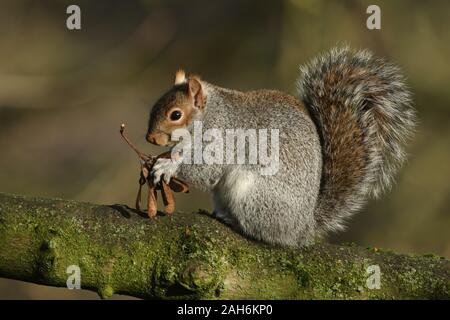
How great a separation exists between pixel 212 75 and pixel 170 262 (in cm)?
368

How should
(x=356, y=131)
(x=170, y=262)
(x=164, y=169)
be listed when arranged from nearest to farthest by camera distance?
(x=170, y=262) < (x=164, y=169) < (x=356, y=131)

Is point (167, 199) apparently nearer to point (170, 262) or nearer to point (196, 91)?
point (170, 262)

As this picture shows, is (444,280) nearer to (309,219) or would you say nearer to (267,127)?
(309,219)

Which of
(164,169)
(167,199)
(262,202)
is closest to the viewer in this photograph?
(167,199)

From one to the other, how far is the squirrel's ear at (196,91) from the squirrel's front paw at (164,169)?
338mm

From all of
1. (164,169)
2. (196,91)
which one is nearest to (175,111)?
(196,91)

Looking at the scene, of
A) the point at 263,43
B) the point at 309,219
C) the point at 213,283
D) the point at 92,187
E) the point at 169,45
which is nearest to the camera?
the point at 213,283

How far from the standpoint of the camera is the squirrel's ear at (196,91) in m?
3.20

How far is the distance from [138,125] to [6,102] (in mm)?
1595

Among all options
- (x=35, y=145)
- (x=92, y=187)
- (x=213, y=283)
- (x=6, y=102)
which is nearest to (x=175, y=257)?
(x=213, y=283)

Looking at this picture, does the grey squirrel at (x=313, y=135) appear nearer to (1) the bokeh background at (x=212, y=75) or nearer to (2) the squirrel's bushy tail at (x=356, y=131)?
(2) the squirrel's bushy tail at (x=356, y=131)

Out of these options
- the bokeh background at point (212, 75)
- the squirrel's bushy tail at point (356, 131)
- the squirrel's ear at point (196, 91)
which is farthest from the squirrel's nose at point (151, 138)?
the bokeh background at point (212, 75)

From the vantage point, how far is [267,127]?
3.14 m

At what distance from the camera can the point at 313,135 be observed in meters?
3.14
